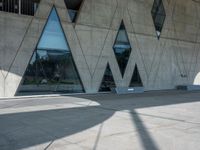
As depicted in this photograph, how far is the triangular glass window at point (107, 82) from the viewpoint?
20281 mm

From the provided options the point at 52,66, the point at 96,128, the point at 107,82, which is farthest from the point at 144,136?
the point at 107,82

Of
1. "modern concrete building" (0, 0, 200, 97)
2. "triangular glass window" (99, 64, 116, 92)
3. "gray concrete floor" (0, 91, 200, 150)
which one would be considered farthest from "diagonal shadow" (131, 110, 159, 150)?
"triangular glass window" (99, 64, 116, 92)

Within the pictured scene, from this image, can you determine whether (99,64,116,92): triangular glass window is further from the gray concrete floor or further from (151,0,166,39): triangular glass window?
the gray concrete floor

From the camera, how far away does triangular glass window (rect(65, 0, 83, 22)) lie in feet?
60.8

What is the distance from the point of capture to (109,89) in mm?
20734

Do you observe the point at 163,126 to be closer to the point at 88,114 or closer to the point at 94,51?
the point at 88,114

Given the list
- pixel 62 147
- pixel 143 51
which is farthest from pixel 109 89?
pixel 62 147

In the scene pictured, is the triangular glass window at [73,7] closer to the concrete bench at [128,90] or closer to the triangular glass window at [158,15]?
the concrete bench at [128,90]

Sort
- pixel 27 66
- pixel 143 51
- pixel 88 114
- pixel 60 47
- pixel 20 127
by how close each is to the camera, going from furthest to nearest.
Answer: pixel 143 51
pixel 60 47
pixel 27 66
pixel 88 114
pixel 20 127

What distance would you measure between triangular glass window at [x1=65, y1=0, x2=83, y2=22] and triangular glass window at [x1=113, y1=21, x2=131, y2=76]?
11.8 feet

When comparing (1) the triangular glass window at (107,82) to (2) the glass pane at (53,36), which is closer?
(2) the glass pane at (53,36)

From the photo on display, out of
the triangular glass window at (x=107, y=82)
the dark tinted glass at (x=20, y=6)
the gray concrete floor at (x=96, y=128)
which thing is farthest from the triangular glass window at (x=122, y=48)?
the gray concrete floor at (x=96, y=128)

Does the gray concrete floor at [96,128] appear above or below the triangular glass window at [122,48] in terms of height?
below

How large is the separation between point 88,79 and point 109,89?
2.05 meters
